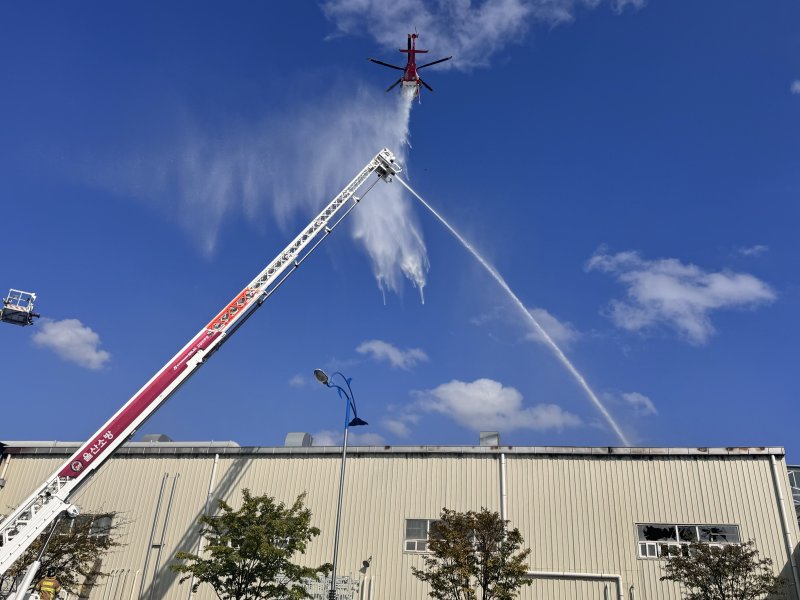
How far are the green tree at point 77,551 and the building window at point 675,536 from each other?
96.0ft

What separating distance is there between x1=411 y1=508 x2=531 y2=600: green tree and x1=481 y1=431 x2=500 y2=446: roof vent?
7.79m

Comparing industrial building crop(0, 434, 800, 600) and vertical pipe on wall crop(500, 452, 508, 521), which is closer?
industrial building crop(0, 434, 800, 600)

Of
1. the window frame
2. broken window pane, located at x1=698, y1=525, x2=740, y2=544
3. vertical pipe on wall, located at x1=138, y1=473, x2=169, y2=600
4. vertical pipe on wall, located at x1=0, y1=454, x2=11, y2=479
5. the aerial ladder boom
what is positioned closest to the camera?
the aerial ladder boom

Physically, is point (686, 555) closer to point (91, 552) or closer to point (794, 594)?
point (794, 594)

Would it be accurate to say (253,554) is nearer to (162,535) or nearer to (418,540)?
(418,540)

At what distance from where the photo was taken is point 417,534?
33.6 metres

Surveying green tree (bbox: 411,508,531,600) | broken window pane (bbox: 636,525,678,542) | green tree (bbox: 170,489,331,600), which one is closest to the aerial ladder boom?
green tree (bbox: 170,489,331,600)

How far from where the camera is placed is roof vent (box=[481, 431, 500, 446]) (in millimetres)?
36531

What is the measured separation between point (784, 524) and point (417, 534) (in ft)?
61.2

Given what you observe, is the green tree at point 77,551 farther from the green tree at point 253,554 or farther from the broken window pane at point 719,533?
the broken window pane at point 719,533

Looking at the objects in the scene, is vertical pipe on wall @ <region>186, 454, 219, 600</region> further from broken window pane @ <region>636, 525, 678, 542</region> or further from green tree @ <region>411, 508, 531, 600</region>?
broken window pane @ <region>636, 525, 678, 542</region>

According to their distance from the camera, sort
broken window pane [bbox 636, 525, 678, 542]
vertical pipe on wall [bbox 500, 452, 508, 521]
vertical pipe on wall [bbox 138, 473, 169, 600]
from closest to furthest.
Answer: broken window pane [bbox 636, 525, 678, 542], vertical pipe on wall [bbox 500, 452, 508, 521], vertical pipe on wall [bbox 138, 473, 169, 600]

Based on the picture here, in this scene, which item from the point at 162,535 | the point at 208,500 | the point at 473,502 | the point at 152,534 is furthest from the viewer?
the point at 208,500

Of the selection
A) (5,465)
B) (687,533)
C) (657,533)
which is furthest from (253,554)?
(5,465)
